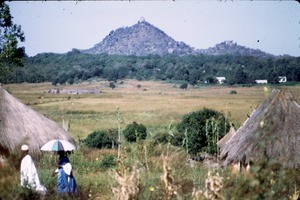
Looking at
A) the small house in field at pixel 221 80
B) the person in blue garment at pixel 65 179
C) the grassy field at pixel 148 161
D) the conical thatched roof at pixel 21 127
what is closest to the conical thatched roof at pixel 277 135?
the grassy field at pixel 148 161

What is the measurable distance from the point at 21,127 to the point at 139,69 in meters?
128

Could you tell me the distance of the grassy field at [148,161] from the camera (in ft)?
12.2

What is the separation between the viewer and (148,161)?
310 inches

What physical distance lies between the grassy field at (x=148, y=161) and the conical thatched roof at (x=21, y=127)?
0.73 m

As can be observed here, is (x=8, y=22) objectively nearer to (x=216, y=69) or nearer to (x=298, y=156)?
(x=298, y=156)

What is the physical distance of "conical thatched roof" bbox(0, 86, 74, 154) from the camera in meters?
14.1

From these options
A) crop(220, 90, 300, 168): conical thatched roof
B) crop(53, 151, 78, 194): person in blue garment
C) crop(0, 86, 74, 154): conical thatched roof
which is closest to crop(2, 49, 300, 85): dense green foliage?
crop(0, 86, 74, 154): conical thatched roof

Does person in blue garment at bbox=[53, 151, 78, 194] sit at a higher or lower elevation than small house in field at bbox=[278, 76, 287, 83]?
higher

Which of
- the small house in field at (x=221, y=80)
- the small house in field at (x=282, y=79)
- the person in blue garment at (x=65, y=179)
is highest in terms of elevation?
the person in blue garment at (x=65, y=179)

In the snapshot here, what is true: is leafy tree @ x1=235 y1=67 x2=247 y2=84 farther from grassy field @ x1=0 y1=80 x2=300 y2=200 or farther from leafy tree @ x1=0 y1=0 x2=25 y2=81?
leafy tree @ x1=0 y1=0 x2=25 y2=81

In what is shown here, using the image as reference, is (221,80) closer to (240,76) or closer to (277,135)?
(240,76)

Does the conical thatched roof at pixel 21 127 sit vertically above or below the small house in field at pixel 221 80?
above

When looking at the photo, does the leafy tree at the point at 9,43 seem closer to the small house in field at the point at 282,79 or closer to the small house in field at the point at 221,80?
the small house in field at the point at 282,79

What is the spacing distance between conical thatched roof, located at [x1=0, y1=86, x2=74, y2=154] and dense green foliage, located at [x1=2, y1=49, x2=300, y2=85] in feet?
253
